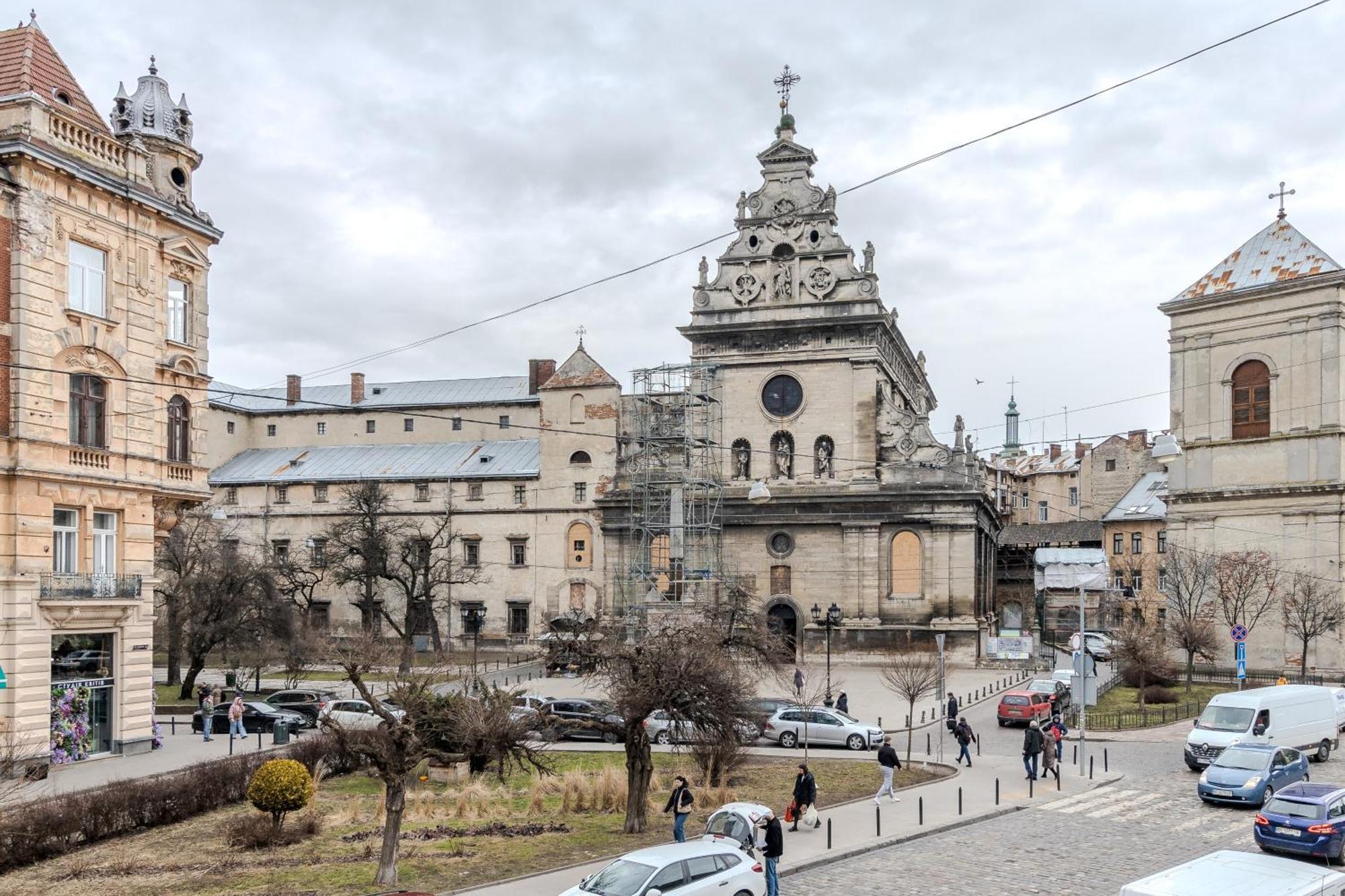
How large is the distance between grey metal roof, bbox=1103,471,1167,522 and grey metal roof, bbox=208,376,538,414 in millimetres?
40098

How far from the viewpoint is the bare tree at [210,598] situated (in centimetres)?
4466

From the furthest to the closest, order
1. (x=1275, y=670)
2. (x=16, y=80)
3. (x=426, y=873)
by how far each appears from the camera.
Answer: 1. (x=1275, y=670)
2. (x=16, y=80)
3. (x=426, y=873)

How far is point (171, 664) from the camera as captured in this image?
165ft

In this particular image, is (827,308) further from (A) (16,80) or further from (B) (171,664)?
(A) (16,80)

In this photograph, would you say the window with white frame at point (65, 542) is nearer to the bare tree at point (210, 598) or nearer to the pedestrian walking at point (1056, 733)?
the bare tree at point (210, 598)

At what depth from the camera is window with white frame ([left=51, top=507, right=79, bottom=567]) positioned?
28047 mm

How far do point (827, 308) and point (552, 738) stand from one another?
41.0 meters

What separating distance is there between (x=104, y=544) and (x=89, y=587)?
56.6 inches

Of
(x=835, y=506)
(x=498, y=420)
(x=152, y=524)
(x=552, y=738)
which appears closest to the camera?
(x=552, y=738)

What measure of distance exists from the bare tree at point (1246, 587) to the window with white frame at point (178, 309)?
1614 inches

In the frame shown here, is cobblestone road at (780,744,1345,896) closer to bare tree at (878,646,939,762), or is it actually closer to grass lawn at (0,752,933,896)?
grass lawn at (0,752,933,896)

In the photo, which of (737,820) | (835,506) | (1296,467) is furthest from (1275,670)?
(737,820)

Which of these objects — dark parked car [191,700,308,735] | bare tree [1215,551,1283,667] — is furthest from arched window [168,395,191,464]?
bare tree [1215,551,1283,667]

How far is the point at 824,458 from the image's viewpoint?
59.7 meters
